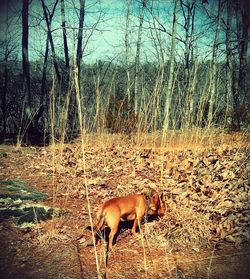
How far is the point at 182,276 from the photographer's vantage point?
204 centimetres

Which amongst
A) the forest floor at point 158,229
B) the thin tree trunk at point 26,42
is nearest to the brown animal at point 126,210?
the forest floor at point 158,229

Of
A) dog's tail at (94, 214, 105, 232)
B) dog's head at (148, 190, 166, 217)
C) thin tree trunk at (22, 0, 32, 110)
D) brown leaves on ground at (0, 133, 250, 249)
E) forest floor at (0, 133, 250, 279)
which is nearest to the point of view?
forest floor at (0, 133, 250, 279)

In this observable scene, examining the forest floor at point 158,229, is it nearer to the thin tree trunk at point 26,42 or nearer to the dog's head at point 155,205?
the dog's head at point 155,205

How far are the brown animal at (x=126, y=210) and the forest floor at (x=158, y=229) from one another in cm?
12

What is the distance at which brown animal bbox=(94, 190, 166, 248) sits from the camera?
8.05ft

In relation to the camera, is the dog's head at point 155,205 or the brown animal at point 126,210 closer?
the brown animal at point 126,210

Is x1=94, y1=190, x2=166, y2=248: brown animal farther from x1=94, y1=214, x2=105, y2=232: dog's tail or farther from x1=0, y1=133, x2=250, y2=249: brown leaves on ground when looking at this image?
x1=0, y1=133, x2=250, y2=249: brown leaves on ground

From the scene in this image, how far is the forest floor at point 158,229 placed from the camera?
7.10 feet

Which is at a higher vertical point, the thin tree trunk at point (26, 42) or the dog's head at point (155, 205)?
the thin tree trunk at point (26, 42)

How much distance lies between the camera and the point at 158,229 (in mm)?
2797

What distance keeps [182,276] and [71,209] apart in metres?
1.77

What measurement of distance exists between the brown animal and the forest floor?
12 centimetres

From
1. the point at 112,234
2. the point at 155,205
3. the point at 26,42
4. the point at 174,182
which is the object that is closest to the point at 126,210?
the point at 112,234

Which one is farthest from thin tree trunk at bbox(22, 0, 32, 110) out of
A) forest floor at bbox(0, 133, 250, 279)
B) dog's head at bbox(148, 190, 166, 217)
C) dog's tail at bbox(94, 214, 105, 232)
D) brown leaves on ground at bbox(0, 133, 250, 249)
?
dog's tail at bbox(94, 214, 105, 232)
